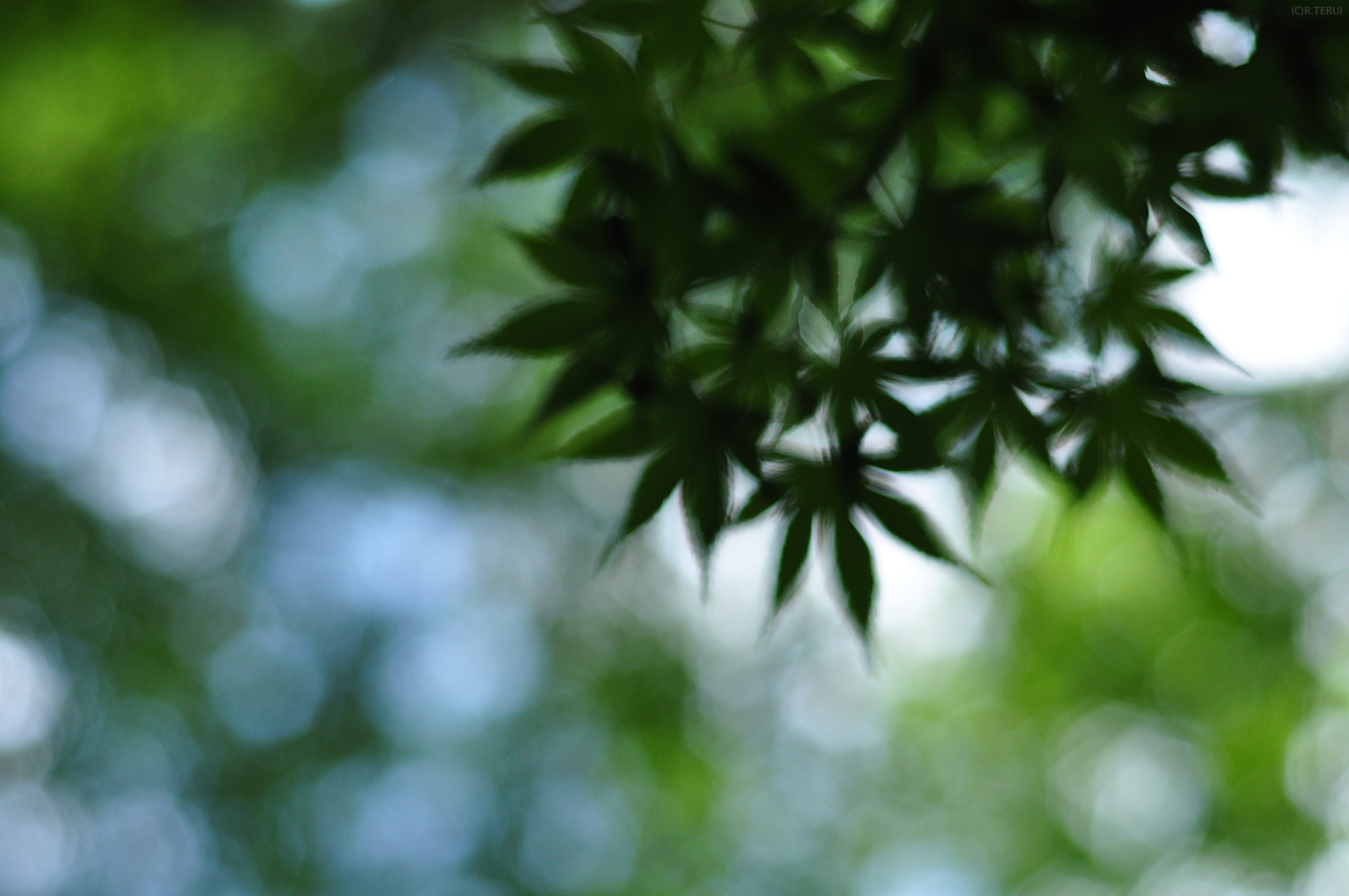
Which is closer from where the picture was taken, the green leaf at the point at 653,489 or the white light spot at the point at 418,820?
the green leaf at the point at 653,489

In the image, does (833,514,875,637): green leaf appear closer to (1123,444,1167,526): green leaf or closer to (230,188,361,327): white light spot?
(1123,444,1167,526): green leaf

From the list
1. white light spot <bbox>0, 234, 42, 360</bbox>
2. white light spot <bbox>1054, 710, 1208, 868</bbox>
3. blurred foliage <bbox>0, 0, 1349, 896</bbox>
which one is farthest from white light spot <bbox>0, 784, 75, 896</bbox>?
white light spot <bbox>1054, 710, 1208, 868</bbox>

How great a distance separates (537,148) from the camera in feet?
3.39

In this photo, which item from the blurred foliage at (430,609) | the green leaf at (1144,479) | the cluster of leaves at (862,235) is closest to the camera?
the cluster of leaves at (862,235)

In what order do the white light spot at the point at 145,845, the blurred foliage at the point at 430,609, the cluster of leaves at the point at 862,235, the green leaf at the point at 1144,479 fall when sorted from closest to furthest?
the cluster of leaves at the point at 862,235, the green leaf at the point at 1144,479, the blurred foliage at the point at 430,609, the white light spot at the point at 145,845

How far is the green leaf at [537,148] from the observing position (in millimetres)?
1010

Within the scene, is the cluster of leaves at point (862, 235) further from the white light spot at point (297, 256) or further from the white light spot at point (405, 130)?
the white light spot at point (297, 256)

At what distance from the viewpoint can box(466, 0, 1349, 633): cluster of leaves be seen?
3.26 ft

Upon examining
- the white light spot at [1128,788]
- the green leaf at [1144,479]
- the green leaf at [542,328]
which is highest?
the green leaf at [542,328]

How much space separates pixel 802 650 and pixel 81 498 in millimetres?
6337

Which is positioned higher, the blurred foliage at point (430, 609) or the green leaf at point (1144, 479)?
the green leaf at point (1144, 479)

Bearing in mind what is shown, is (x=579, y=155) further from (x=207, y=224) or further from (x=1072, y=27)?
(x=207, y=224)

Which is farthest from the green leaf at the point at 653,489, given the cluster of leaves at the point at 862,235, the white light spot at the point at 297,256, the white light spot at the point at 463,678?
the white light spot at the point at 297,256

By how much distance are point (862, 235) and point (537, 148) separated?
0.37m
